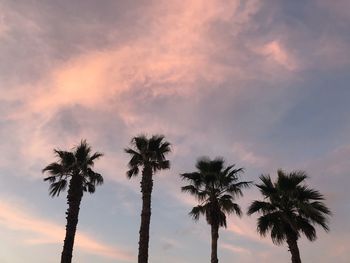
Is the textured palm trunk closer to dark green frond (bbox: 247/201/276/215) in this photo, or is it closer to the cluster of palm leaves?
the cluster of palm leaves

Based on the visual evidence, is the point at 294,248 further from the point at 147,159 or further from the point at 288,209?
the point at 147,159

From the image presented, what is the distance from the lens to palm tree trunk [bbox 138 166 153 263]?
33.6 meters

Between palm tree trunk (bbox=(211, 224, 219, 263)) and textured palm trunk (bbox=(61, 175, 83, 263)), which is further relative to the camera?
textured palm trunk (bbox=(61, 175, 83, 263))

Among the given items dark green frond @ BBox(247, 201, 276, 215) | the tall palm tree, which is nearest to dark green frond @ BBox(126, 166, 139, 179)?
the tall palm tree

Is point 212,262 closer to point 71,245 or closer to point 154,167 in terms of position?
point 154,167

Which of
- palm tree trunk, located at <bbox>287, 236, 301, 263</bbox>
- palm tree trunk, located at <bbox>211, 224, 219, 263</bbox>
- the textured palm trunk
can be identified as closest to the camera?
palm tree trunk, located at <bbox>287, 236, 301, 263</bbox>

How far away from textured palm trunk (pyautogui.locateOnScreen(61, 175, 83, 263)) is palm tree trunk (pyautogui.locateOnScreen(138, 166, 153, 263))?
21.6 feet

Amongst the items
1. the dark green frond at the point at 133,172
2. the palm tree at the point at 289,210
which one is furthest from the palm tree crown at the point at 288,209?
the dark green frond at the point at 133,172

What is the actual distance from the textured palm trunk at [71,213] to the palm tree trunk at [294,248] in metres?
18.4

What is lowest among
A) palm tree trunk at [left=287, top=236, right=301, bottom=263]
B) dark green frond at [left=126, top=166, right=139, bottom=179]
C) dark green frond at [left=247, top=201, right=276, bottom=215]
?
palm tree trunk at [left=287, top=236, right=301, bottom=263]

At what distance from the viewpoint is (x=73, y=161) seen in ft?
135

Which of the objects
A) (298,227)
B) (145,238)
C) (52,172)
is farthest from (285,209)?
(52,172)

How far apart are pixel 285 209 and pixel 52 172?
21407mm

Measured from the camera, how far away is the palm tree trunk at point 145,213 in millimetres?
33594
